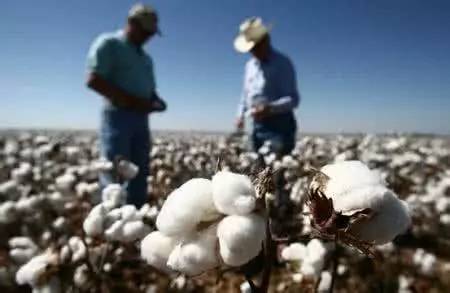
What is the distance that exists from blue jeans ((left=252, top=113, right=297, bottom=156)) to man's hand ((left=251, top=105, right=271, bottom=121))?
0.35 feet

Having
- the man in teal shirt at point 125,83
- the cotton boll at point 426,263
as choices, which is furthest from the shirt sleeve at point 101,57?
the cotton boll at point 426,263

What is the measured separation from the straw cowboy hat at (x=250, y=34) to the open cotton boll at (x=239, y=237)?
405 centimetres

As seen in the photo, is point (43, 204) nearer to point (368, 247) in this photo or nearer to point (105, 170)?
point (105, 170)

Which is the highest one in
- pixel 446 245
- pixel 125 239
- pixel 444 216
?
pixel 125 239

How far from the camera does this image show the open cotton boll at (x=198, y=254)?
79 cm

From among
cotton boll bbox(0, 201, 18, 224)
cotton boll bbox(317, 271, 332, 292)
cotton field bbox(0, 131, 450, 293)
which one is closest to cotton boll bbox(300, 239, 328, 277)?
cotton field bbox(0, 131, 450, 293)

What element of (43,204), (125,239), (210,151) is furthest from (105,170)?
(210,151)

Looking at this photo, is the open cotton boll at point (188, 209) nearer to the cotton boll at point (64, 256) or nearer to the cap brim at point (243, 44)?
the cotton boll at point (64, 256)

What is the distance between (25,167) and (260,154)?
257 cm

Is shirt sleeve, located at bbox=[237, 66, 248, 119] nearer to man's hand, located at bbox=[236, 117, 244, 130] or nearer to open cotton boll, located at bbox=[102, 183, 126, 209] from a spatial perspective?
man's hand, located at bbox=[236, 117, 244, 130]

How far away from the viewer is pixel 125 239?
172cm

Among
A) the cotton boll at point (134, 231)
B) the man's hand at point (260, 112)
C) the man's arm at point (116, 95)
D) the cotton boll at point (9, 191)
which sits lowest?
the cotton boll at point (9, 191)

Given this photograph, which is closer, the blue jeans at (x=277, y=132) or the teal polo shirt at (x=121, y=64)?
the teal polo shirt at (x=121, y=64)

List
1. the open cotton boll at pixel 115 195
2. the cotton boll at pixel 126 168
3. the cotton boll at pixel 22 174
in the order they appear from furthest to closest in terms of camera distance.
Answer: the cotton boll at pixel 22 174 → the cotton boll at pixel 126 168 → the open cotton boll at pixel 115 195
